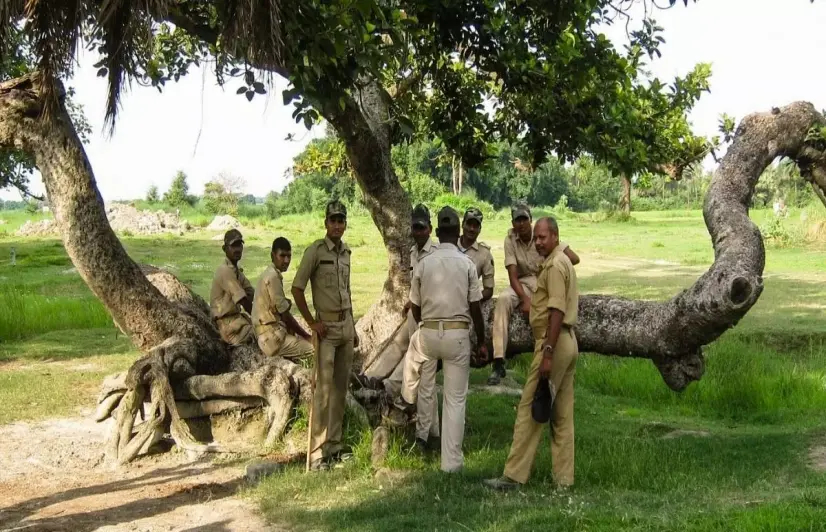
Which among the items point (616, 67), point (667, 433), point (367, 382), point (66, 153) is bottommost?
point (667, 433)

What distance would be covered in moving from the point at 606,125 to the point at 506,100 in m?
1.96

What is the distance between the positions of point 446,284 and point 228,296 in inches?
150

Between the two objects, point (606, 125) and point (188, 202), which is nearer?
point (606, 125)

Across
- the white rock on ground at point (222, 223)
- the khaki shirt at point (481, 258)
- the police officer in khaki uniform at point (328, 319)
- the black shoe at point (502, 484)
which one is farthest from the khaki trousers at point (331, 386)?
the white rock on ground at point (222, 223)

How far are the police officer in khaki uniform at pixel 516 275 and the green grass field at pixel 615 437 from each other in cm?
100

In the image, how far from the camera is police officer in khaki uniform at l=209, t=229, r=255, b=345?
10.3 meters

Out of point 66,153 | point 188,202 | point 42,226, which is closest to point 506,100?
point 66,153

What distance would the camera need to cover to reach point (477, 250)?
9609 mm

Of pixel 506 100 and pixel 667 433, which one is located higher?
pixel 506 100

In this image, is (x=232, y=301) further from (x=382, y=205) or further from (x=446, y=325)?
(x=446, y=325)

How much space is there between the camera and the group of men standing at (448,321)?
22.8 ft

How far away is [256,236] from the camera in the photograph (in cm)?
4122

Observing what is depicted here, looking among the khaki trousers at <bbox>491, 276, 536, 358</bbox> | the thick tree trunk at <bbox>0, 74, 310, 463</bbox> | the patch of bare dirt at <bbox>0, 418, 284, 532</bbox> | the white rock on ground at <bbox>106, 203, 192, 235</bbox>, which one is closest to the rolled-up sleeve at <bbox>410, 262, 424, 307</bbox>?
the khaki trousers at <bbox>491, 276, 536, 358</bbox>

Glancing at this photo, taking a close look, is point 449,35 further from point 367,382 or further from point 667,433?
point 667,433
